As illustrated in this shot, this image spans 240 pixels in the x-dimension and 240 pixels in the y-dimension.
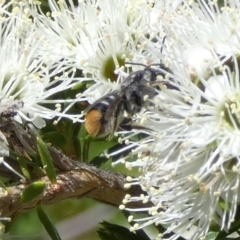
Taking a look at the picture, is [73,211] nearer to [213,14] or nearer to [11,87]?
[11,87]

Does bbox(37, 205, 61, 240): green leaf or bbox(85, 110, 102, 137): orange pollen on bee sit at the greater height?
bbox(85, 110, 102, 137): orange pollen on bee

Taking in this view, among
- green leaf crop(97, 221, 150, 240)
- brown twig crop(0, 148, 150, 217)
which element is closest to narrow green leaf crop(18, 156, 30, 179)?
brown twig crop(0, 148, 150, 217)

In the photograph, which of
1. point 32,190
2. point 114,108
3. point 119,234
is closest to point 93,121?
point 114,108

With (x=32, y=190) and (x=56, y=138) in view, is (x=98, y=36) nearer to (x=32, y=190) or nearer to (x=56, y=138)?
(x=56, y=138)

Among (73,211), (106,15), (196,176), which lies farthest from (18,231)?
(196,176)

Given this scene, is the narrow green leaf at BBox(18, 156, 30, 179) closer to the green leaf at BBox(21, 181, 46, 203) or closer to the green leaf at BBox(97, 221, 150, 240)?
the green leaf at BBox(21, 181, 46, 203)

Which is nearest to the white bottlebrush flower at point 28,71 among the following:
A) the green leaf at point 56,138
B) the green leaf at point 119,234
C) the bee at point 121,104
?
the green leaf at point 56,138

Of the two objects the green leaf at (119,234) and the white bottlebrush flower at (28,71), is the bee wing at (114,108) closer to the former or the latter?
the white bottlebrush flower at (28,71)
